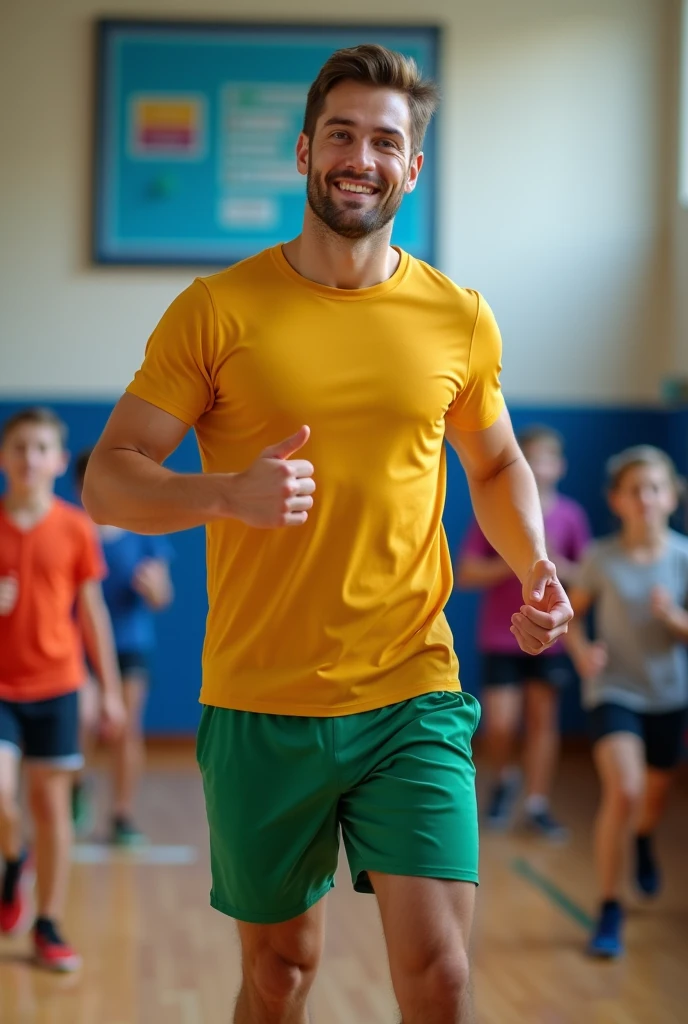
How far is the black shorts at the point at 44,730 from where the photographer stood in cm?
353

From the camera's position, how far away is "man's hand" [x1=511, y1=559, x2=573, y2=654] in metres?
1.87

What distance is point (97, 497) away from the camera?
6.17ft

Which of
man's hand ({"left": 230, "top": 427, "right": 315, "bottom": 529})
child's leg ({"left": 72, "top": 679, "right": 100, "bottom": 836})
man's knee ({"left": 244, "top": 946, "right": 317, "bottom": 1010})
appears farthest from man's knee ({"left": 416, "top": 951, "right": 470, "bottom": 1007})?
child's leg ({"left": 72, "top": 679, "right": 100, "bottom": 836})

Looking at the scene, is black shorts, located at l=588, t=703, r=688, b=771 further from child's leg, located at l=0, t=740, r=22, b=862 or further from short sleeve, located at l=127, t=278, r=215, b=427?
short sleeve, located at l=127, t=278, r=215, b=427

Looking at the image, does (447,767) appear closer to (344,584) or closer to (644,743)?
(344,584)

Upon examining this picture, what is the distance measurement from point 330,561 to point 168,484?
11.2 inches

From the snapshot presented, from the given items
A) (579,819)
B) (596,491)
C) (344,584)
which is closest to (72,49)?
(596,491)

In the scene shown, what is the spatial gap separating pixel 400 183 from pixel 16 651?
2.05 meters

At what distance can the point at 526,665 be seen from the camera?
5.31 meters

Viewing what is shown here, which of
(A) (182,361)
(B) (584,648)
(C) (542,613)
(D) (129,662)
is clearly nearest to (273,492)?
(A) (182,361)

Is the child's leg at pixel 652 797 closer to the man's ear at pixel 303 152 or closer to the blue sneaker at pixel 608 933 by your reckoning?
the blue sneaker at pixel 608 933

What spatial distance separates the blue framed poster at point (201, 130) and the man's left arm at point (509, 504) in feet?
15.5

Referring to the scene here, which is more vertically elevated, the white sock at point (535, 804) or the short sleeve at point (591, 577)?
the short sleeve at point (591, 577)

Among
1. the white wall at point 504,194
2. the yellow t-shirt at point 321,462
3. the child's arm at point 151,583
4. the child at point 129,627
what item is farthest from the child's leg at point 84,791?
the yellow t-shirt at point 321,462
